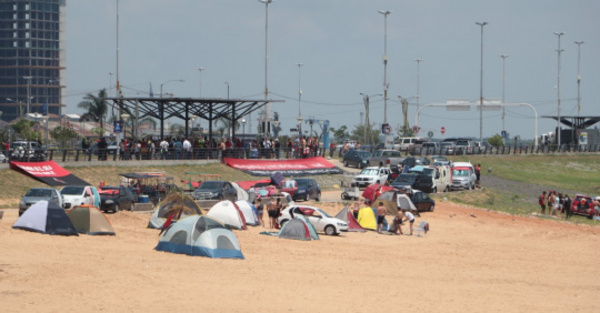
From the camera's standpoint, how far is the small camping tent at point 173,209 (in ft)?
107

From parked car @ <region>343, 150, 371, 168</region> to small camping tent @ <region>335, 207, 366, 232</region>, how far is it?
2638 centimetres

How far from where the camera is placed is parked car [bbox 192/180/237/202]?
39656 mm

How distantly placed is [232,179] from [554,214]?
1806cm

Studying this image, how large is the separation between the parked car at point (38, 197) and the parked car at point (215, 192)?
771 centimetres

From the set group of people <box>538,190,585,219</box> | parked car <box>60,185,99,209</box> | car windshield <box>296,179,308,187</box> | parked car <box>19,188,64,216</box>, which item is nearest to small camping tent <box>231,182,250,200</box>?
car windshield <box>296,179,308,187</box>

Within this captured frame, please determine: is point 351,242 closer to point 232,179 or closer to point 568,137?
point 232,179

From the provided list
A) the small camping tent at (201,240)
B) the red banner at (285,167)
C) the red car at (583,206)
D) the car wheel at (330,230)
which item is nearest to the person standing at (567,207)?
the red car at (583,206)

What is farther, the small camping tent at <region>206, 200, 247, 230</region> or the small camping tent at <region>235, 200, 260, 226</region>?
the small camping tent at <region>235, 200, 260, 226</region>

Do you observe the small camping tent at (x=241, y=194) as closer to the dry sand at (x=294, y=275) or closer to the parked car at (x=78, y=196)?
the dry sand at (x=294, y=275)

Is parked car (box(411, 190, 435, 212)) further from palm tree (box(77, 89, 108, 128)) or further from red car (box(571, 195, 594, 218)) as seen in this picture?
palm tree (box(77, 89, 108, 128))

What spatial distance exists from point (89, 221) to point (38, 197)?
4.22 meters

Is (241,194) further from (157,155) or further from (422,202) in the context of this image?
(157,155)

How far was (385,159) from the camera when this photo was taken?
6316 centimetres

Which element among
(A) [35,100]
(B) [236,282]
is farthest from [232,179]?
(A) [35,100]
